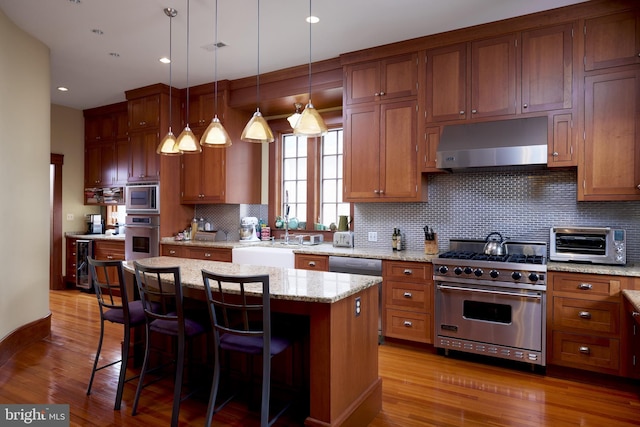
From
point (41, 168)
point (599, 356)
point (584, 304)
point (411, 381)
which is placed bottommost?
point (411, 381)

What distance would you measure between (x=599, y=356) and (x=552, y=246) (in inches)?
35.0

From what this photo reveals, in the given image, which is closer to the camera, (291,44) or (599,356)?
(599,356)

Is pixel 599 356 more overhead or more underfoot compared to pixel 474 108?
more underfoot

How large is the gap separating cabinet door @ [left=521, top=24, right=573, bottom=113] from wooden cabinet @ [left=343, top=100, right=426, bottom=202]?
3.23ft

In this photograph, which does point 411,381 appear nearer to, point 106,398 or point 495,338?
point 495,338

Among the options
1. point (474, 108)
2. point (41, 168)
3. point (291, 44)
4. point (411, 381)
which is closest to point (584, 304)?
point (411, 381)

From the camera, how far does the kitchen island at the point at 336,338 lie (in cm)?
209

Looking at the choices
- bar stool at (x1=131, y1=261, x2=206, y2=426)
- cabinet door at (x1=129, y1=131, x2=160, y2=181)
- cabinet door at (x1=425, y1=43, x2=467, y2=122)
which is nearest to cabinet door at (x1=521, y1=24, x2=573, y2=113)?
cabinet door at (x1=425, y1=43, x2=467, y2=122)

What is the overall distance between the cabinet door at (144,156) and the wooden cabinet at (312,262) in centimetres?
244

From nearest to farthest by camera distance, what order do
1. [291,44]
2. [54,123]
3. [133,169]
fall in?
[291,44]
[133,169]
[54,123]

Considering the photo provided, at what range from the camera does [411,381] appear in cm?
305

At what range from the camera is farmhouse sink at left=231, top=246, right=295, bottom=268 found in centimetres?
435

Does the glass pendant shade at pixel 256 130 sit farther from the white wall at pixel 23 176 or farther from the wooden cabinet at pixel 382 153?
the white wall at pixel 23 176

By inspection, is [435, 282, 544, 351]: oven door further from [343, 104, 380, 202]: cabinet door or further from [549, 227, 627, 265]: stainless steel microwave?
[343, 104, 380, 202]: cabinet door
